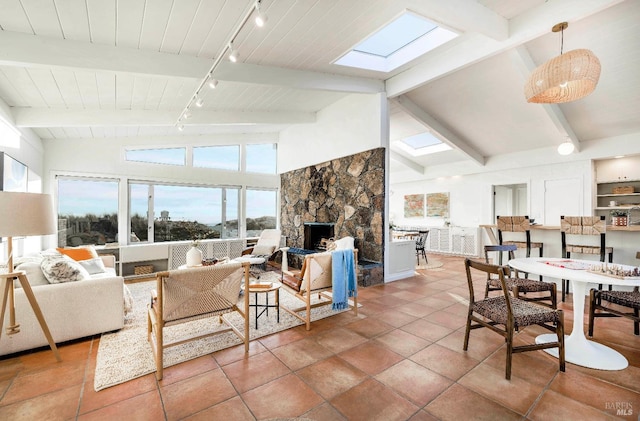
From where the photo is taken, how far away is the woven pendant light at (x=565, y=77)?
236cm

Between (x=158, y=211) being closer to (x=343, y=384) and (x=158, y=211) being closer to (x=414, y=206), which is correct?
(x=343, y=384)

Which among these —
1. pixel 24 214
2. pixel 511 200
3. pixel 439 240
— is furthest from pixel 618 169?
pixel 24 214

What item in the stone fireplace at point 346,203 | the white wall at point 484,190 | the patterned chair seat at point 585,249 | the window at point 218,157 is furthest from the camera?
the window at point 218,157

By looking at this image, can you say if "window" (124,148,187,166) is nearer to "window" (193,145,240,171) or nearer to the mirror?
"window" (193,145,240,171)

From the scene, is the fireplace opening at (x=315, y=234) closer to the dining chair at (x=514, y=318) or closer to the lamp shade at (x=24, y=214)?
the dining chair at (x=514, y=318)

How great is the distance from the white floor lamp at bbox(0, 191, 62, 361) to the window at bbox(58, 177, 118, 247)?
3502 millimetres

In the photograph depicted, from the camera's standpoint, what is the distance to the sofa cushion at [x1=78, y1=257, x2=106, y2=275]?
12.8 ft

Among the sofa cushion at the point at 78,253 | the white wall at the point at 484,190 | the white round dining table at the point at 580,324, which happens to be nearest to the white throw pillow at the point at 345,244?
the white round dining table at the point at 580,324

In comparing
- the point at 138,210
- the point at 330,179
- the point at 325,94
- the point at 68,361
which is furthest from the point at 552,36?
the point at 138,210

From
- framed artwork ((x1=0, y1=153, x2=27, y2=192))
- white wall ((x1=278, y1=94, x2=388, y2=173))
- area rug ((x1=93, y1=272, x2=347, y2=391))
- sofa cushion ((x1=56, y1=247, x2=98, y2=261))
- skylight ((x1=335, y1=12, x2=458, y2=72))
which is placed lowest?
area rug ((x1=93, y1=272, x2=347, y2=391))

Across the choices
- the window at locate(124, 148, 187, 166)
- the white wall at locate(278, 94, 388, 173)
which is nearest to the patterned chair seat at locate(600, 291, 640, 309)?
the white wall at locate(278, 94, 388, 173)

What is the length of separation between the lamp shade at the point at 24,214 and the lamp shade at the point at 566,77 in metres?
4.55

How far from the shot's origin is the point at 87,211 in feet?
17.9

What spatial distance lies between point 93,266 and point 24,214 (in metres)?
2.22
